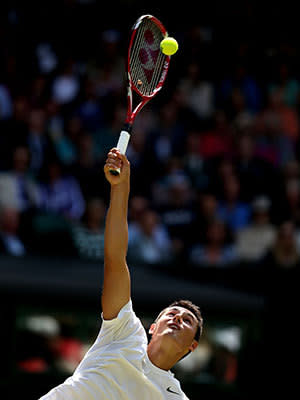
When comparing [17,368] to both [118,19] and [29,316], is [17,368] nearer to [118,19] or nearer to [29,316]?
→ [29,316]

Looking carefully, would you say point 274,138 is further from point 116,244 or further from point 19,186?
point 116,244

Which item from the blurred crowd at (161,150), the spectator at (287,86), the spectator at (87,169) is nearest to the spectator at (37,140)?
the blurred crowd at (161,150)

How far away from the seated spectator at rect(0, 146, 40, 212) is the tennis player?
4634 mm

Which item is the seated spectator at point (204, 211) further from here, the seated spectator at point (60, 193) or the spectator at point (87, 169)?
the seated spectator at point (60, 193)

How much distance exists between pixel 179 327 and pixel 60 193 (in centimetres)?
517

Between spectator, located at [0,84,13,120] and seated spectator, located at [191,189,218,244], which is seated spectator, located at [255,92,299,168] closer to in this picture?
seated spectator, located at [191,189,218,244]

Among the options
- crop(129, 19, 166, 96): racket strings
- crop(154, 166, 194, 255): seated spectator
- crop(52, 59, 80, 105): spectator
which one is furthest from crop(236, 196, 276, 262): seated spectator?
crop(129, 19, 166, 96): racket strings

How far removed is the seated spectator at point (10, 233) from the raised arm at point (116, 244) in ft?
14.7

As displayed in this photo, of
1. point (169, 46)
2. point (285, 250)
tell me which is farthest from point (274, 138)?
point (169, 46)

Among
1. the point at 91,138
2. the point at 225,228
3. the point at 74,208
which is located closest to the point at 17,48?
the point at 91,138

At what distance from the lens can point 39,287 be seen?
911cm

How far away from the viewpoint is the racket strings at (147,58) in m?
5.31

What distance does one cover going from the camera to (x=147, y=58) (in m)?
5.43

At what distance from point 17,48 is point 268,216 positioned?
3923 mm
